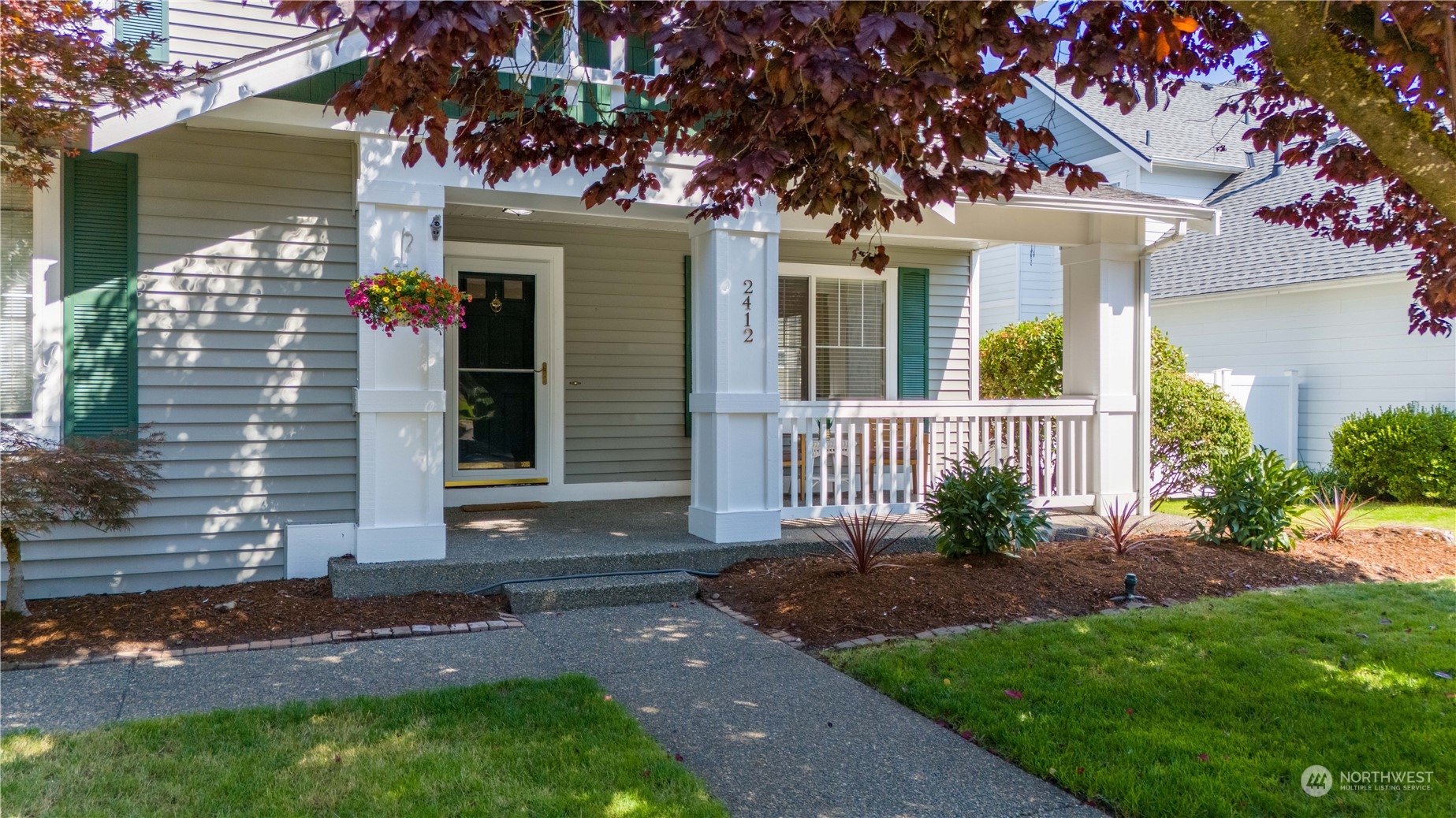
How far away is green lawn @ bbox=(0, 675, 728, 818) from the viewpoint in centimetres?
304

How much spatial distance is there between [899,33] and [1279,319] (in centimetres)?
1287

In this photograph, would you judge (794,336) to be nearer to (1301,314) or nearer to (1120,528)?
(1120,528)

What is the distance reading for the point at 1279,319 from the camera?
1344 centimetres

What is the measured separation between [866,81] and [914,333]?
6.93 meters

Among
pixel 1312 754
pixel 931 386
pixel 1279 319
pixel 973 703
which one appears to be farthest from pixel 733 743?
pixel 1279 319

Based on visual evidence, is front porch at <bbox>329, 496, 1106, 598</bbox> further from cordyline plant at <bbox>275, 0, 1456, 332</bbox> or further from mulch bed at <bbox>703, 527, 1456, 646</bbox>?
cordyline plant at <bbox>275, 0, 1456, 332</bbox>

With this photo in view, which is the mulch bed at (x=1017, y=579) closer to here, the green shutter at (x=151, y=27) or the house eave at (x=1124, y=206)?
the house eave at (x=1124, y=206)

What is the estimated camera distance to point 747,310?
6676mm

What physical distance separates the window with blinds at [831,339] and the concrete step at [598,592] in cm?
351

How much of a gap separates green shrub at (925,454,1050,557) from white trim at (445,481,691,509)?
8.98ft

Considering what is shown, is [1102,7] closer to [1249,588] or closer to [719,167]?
[719,167]

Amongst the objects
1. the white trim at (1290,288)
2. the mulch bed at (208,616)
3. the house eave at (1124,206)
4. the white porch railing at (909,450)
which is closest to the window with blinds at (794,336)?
the white porch railing at (909,450)

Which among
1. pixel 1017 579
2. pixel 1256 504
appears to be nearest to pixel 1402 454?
pixel 1256 504

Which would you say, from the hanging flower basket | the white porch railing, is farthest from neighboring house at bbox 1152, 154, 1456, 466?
the hanging flower basket
